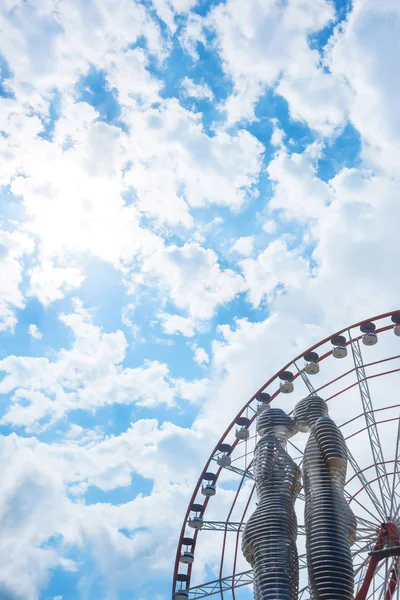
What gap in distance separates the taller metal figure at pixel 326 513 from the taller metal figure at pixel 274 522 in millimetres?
694

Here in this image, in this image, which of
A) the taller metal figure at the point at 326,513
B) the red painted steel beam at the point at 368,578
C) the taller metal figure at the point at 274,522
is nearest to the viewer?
the taller metal figure at the point at 326,513

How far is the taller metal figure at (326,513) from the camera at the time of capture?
19.3 meters

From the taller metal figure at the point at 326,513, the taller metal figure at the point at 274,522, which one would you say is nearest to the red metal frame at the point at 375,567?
the taller metal figure at the point at 326,513

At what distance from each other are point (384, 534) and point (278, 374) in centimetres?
1012

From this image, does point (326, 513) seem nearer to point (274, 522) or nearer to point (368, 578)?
point (274, 522)

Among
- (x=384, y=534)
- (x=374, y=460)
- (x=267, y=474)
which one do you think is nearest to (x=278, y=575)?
(x=267, y=474)

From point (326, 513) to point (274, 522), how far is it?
6.29 ft

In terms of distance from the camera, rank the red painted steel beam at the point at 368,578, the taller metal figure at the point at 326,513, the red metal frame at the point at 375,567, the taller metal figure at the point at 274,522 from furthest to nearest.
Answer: the red metal frame at the point at 375,567, the red painted steel beam at the point at 368,578, the taller metal figure at the point at 274,522, the taller metal figure at the point at 326,513

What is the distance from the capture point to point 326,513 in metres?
20.9

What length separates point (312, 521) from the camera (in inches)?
833

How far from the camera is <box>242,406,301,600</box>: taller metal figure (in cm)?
2014

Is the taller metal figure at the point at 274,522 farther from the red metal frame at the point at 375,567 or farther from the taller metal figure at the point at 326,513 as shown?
the red metal frame at the point at 375,567

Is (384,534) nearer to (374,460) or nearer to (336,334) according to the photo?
(374,460)

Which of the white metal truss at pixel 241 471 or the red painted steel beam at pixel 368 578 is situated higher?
the white metal truss at pixel 241 471
